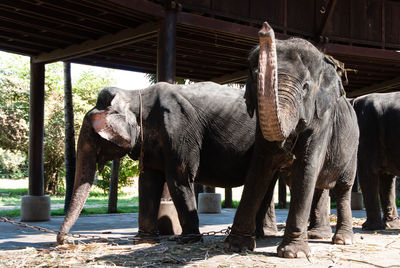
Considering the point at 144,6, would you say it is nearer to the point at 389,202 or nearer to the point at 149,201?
the point at 149,201

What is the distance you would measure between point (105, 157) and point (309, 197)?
2.77 m

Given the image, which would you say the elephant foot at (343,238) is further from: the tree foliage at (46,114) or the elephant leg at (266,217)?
the tree foliage at (46,114)

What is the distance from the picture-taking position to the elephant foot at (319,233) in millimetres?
7020

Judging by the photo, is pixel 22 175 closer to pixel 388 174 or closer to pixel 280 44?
pixel 388 174

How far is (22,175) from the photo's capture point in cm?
3756

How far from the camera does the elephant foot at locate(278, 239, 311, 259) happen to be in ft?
17.0

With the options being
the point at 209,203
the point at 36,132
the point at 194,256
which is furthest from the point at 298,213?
the point at 209,203

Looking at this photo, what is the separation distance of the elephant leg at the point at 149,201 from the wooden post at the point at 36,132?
193 inches

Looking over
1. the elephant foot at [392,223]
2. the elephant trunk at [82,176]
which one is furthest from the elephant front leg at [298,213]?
the elephant foot at [392,223]

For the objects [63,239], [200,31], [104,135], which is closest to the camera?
[63,239]

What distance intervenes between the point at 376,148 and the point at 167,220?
11.3ft

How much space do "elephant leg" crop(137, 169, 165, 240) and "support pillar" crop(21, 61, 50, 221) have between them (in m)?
4.63

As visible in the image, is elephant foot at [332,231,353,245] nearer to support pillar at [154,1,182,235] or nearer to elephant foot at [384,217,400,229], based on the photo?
elephant foot at [384,217,400,229]

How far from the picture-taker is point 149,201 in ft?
→ 23.1
